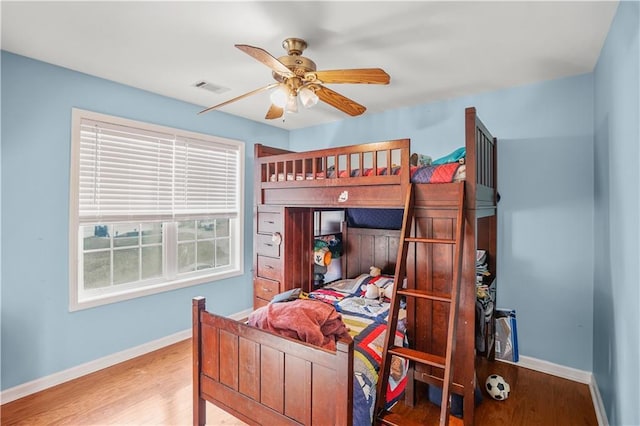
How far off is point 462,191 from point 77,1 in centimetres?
252

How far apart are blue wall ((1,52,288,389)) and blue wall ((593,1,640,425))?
12.1 ft

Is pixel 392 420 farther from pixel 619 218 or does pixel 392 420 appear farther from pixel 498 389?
pixel 619 218

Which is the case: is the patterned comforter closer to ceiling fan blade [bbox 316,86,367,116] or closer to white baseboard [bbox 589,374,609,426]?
white baseboard [bbox 589,374,609,426]

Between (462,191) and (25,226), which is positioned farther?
(25,226)

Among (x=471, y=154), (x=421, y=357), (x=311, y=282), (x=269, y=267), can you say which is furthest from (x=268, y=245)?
(x=471, y=154)

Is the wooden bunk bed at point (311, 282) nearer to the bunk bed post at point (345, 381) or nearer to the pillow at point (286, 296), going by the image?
the bunk bed post at point (345, 381)

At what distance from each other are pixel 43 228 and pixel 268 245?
6.00ft

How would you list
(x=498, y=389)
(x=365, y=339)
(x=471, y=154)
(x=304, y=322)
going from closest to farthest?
1. (x=304, y=322)
2. (x=471, y=154)
3. (x=365, y=339)
4. (x=498, y=389)

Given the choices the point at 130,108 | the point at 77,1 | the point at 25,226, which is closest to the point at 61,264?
the point at 25,226

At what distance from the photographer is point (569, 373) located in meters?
2.75

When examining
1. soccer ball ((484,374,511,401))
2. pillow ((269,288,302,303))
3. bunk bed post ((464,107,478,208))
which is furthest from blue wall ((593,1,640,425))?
pillow ((269,288,302,303))

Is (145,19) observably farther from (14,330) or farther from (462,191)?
(14,330)

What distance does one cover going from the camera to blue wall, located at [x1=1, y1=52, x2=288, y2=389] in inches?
93.7

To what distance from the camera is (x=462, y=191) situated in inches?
78.1
